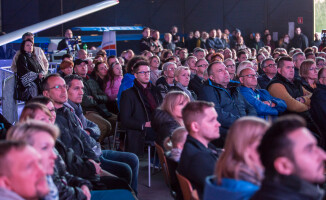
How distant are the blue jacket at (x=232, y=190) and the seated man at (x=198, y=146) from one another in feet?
1.96

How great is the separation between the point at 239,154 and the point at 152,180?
3209 millimetres

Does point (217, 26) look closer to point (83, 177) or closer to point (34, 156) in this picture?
point (83, 177)

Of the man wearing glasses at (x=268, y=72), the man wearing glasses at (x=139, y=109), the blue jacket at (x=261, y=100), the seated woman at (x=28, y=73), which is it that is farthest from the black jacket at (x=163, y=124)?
the man wearing glasses at (x=268, y=72)

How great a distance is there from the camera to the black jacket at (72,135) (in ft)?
12.0

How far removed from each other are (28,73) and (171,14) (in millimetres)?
14873

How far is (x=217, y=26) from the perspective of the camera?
20.2 m

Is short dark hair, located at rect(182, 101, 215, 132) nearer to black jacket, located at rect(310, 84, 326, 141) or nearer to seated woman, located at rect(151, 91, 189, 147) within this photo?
seated woman, located at rect(151, 91, 189, 147)

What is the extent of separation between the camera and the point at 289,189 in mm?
1909

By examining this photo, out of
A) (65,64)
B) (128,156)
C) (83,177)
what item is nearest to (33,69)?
(65,64)

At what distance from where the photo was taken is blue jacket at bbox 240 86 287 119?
5562 mm

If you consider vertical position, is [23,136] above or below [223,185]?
above

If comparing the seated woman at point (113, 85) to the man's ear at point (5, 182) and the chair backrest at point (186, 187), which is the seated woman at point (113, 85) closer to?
the chair backrest at point (186, 187)

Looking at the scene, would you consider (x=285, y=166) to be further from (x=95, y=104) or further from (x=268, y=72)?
(x=268, y=72)

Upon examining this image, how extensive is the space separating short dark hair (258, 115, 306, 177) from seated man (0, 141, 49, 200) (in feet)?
3.16
